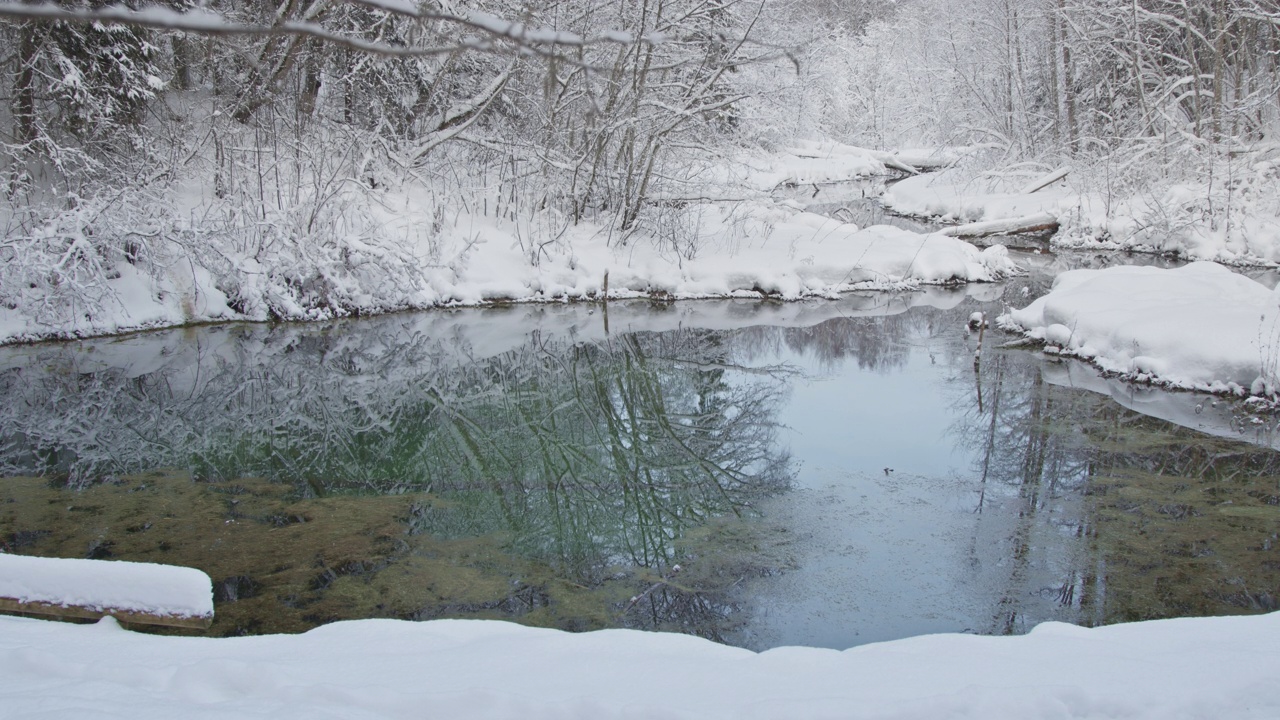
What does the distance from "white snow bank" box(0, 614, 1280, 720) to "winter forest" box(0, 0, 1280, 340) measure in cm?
544

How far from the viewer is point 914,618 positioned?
15.8 ft

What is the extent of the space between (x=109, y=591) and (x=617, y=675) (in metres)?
1.96

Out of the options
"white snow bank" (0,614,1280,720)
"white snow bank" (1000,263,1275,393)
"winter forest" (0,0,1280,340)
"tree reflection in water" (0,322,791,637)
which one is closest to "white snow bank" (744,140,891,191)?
"winter forest" (0,0,1280,340)

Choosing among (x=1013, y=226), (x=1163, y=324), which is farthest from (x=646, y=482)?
(x=1013, y=226)

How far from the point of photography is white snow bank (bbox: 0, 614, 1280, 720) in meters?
2.70

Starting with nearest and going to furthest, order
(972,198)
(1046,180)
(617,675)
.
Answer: (617,675)
(1046,180)
(972,198)

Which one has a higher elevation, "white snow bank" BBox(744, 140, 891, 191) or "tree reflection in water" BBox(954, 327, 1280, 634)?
"white snow bank" BBox(744, 140, 891, 191)

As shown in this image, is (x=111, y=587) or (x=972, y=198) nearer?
(x=111, y=587)

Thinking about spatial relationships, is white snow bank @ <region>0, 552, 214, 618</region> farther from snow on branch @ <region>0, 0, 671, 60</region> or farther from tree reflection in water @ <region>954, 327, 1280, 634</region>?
tree reflection in water @ <region>954, 327, 1280, 634</region>

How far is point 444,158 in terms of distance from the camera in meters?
16.0

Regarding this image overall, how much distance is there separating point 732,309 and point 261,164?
23.9ft

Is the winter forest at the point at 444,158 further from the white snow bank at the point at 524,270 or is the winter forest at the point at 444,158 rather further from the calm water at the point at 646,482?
the calm water at the point at 646,482

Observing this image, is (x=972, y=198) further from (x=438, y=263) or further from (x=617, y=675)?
(x=617, y=675)

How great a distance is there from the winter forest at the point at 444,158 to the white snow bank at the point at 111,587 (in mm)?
5864
